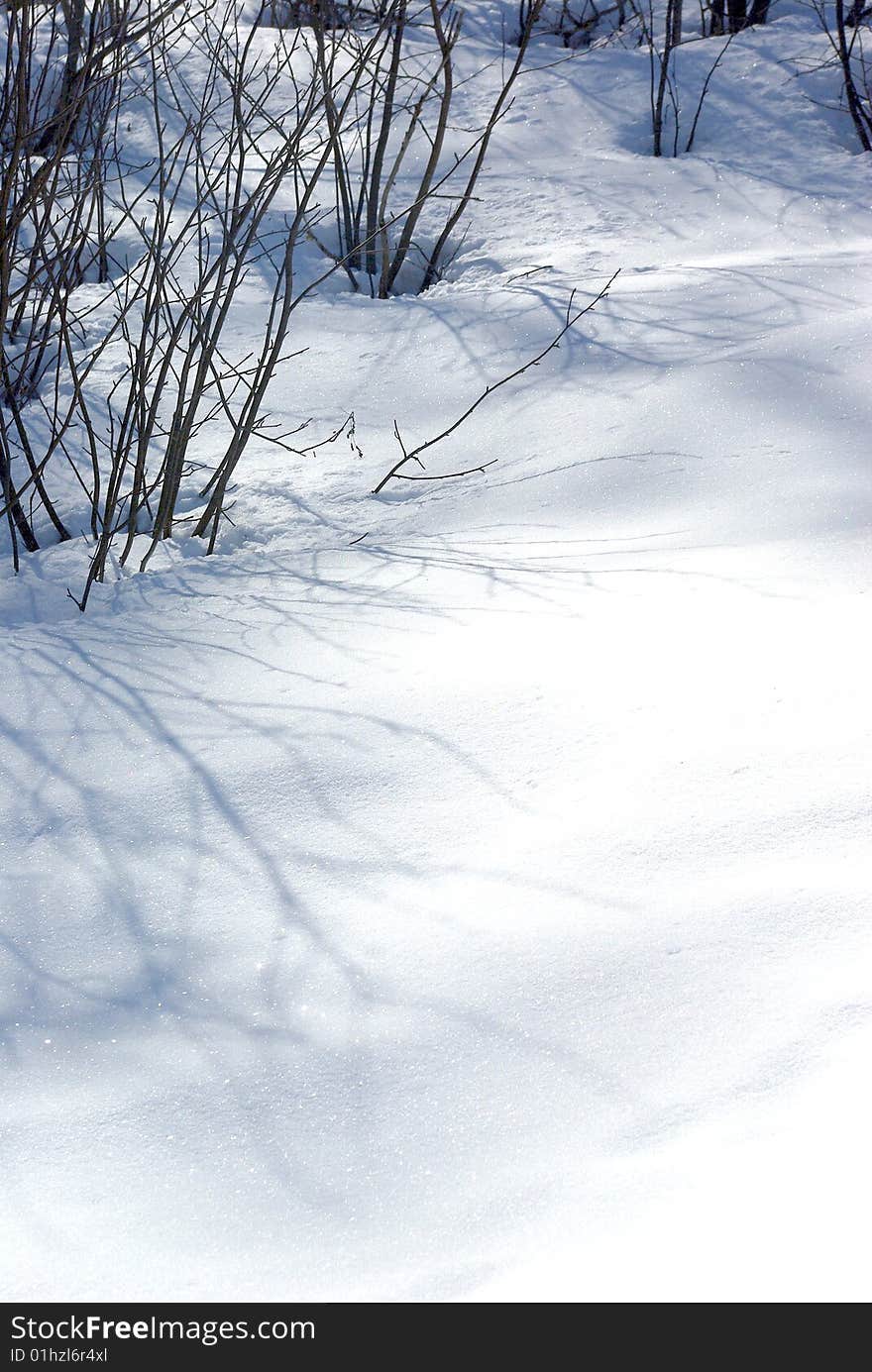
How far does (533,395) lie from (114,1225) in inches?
108

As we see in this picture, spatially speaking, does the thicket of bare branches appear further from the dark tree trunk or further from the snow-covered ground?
the dark tree trunk

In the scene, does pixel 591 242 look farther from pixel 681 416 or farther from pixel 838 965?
pixel 838 965

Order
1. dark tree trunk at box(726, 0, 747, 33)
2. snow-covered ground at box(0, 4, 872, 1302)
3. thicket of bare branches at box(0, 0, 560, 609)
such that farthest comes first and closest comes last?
dark tree trunk at box(726, 0, 747, 33) → thicket of bare branches at box(0, 0, 560, 609) → snow-covered ground at box(0, 4, 872, 1302)

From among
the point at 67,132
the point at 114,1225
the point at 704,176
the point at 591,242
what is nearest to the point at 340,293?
the point at 591,242

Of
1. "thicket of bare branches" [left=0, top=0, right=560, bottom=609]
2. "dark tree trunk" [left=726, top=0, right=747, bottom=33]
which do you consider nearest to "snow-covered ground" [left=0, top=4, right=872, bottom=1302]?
"thicket of bare branches" [left=0, top=0, right=560, bottom=609]

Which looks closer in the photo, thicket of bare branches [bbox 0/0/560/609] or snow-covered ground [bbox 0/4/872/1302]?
snow-covered ground [bbox 0/4/872/1302]

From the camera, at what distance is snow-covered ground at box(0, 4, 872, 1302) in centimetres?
103

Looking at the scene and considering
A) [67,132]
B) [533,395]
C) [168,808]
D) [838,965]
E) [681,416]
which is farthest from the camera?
[533,395]

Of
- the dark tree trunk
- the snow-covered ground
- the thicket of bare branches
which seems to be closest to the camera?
the snow-covered ground

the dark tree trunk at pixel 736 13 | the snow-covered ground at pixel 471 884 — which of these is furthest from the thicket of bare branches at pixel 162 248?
the dark tree trunk at pixel 736 13

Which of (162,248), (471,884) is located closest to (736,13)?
(162,248)

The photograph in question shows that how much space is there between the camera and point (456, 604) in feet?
7.42

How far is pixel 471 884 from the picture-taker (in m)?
1.43

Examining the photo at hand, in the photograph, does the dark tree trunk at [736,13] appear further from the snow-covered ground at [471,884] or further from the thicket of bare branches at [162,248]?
the snow-covered ground at [471,884]
